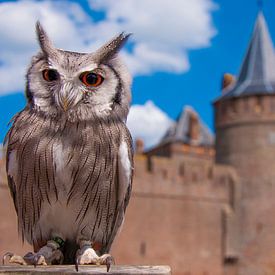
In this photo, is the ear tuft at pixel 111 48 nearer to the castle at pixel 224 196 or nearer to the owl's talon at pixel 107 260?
the owl's talon at pixel 107 260

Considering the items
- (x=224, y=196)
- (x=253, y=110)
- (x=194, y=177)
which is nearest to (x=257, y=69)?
(x=253, y=110)

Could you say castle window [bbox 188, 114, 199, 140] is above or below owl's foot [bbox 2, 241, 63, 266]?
above

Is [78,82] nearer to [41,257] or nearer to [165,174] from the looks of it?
[41,257]

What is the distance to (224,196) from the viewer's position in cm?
2172

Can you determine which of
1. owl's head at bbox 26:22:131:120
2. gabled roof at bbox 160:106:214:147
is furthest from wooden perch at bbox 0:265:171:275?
gabled roof at bbox 160:106:214:147

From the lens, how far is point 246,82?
2145 centimetres

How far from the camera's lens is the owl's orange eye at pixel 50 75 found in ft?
9.27

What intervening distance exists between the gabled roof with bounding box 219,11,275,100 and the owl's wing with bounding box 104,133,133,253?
60.4ft

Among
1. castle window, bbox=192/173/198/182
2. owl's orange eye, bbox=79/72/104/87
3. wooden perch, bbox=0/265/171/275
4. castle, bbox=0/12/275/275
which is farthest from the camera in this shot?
castle window, bbox=192/173/198/182

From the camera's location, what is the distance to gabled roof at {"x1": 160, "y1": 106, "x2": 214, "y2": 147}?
111 feet

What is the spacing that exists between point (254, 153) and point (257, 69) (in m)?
2.79

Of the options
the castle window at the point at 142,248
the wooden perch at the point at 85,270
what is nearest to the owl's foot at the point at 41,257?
the wooden perch at the point at 85,270

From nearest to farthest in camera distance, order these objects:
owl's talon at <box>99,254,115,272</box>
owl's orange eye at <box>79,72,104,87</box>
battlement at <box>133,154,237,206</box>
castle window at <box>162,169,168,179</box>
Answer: owl's talon at <box>99,254,115,272</box> < owl's orange eye at <box>79,72,104,87</box> < battlement at <box>133,154,237,206</box> < castle window at <box>162,169,168,179</box>

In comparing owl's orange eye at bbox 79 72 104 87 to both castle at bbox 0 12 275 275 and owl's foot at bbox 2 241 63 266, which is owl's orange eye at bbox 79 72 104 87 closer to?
owl's foot at bbox 2 241 63 266
